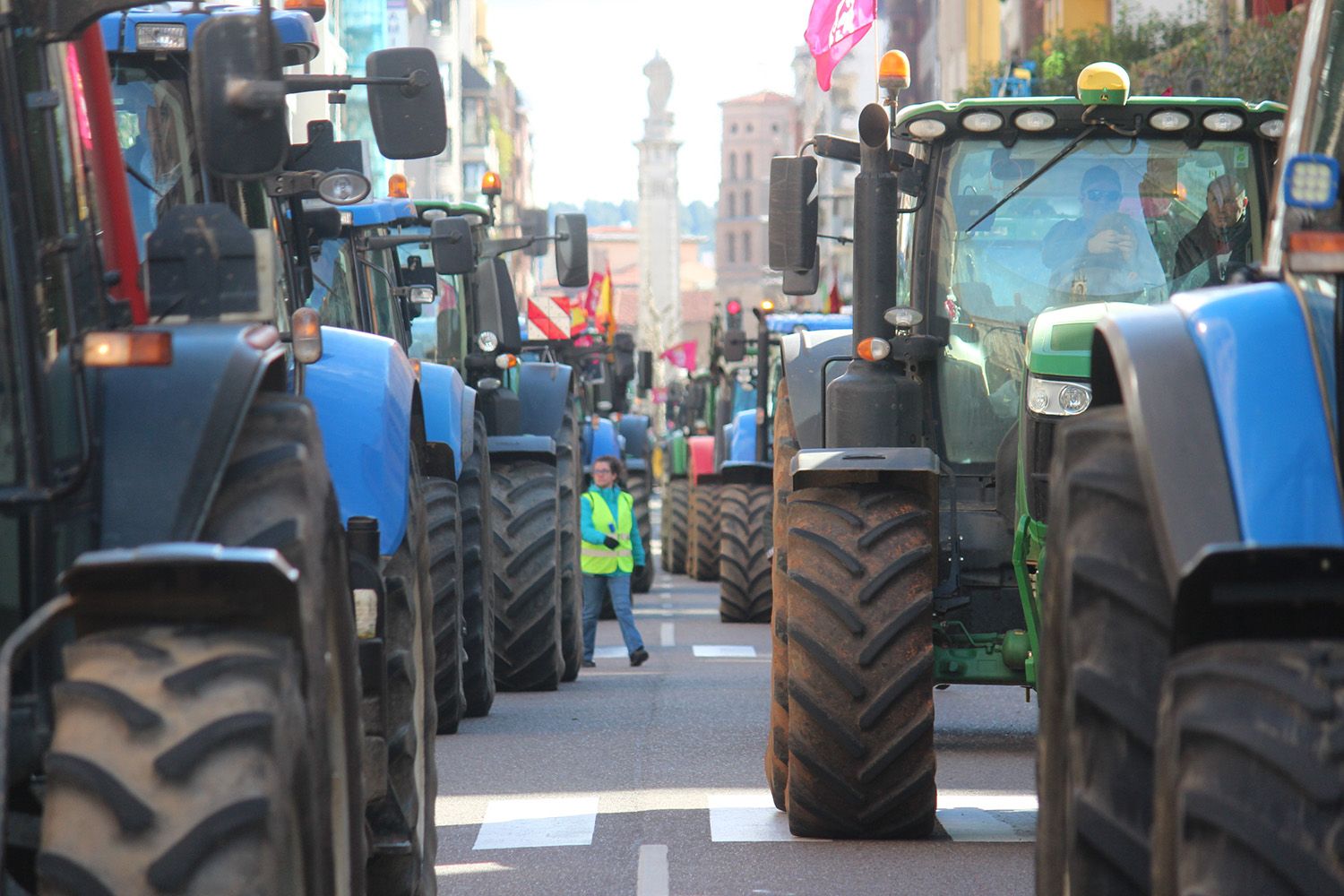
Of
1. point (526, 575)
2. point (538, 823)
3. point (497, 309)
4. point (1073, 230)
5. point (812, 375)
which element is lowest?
point (526, 575)

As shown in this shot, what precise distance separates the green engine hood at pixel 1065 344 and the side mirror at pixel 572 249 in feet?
21.1

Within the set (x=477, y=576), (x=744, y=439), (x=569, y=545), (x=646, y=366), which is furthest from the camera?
(x=646, y=366)

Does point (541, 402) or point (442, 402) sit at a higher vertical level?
point (442, 402)

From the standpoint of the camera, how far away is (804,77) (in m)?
122

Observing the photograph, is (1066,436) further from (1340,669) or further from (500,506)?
(500,506)

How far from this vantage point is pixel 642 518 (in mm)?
28188

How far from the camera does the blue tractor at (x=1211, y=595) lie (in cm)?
329

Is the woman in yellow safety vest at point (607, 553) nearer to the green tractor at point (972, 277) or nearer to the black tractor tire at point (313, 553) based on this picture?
the green tractor at point (972, 277)

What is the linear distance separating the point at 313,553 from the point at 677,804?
18.4 feet

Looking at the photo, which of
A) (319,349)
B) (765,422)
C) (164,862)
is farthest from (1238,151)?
(765,422)

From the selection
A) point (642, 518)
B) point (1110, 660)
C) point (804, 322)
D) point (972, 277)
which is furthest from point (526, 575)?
point (642, 518)

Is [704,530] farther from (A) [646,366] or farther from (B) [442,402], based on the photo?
(B) [442,402]

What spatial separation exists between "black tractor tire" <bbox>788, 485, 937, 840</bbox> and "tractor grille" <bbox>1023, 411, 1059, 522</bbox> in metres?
0.38

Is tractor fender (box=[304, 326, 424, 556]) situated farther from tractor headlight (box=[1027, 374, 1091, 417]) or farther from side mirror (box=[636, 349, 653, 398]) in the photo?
side mirror (box=[636, 349, 653, 398])
